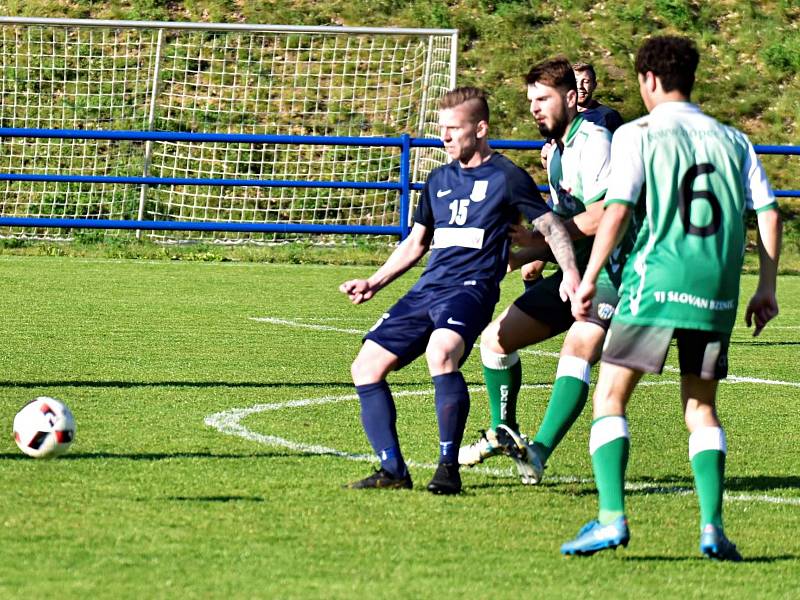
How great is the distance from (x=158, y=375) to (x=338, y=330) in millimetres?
2873

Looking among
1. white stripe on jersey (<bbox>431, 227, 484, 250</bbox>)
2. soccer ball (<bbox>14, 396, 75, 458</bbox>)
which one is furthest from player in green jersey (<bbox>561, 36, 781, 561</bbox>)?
soccer ball (<bbox>14, 396, 75, 458</bbox>)

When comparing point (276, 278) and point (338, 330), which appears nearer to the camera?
point (338, 330)

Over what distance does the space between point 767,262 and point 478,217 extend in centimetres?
142

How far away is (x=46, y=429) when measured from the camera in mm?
5812

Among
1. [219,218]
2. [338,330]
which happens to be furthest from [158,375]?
[219,218]

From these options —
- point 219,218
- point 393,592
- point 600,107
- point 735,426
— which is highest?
point 600,107

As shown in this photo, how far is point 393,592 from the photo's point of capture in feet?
13.8

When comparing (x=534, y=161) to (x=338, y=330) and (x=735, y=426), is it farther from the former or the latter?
(x=735, y=426)

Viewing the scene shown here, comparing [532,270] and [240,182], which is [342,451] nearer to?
[532,270]

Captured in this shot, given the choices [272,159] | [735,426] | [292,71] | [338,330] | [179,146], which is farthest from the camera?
[292,71]

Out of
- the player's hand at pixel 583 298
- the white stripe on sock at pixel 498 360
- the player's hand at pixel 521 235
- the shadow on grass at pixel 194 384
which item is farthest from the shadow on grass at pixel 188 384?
the player's hand at pixel 583 298

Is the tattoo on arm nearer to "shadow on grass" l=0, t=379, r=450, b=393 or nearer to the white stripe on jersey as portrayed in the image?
the white stripe on jersey

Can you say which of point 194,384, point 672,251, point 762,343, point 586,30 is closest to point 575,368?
point 672,251

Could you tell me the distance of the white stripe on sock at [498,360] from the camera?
6555 millimetres
